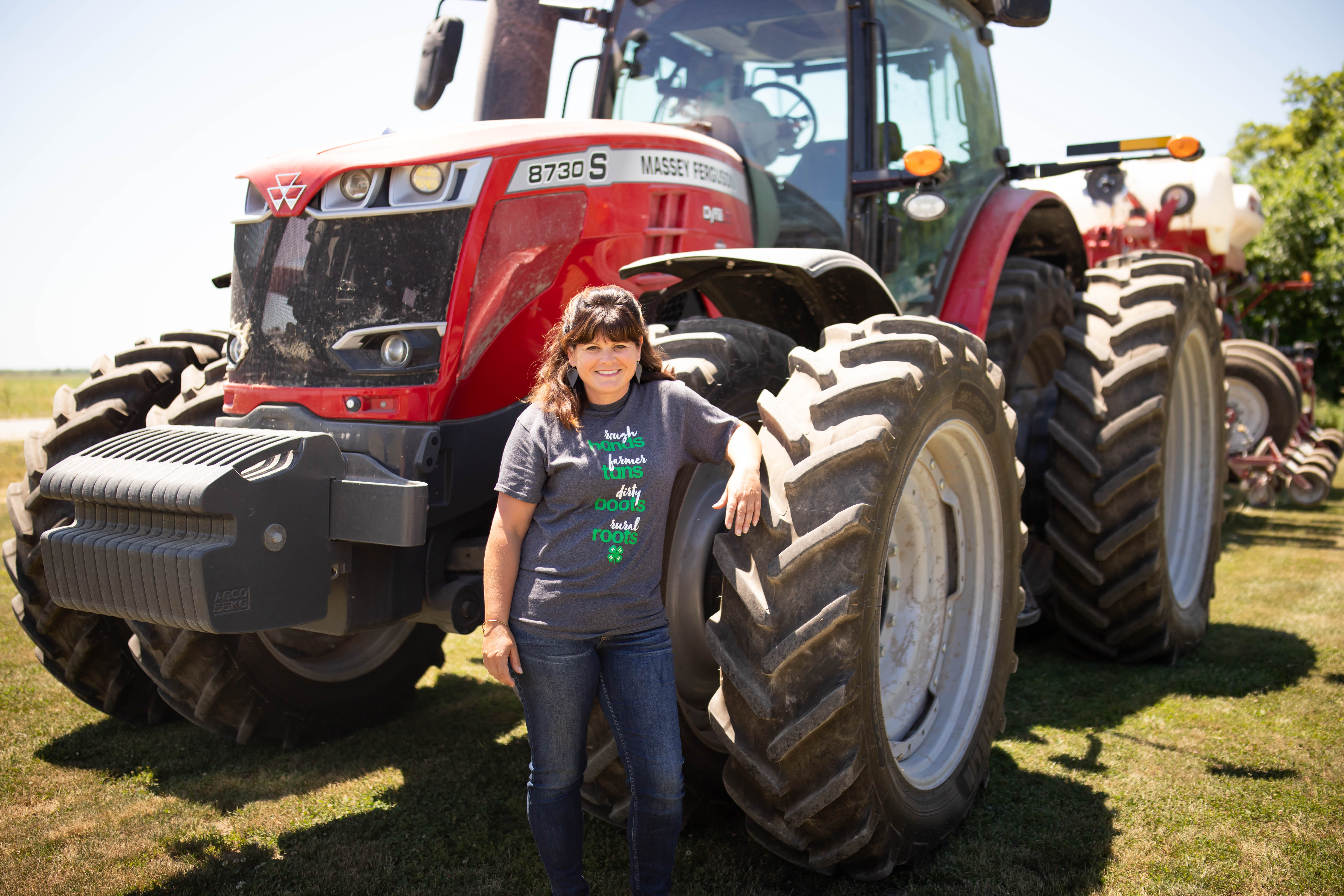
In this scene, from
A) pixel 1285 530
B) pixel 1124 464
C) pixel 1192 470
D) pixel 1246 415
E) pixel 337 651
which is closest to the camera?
pixel 337 651

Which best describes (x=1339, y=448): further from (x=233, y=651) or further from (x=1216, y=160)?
(x=233, y=651)

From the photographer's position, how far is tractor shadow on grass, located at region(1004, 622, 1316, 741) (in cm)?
392

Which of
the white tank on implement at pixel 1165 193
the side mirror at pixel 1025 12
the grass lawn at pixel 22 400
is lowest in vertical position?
the grass lawn at pixel 22 400

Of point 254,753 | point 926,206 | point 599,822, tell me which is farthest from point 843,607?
point 254,753

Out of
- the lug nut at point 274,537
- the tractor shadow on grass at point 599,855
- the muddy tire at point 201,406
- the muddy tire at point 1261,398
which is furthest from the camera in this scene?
the muddy tire at point 1261,398

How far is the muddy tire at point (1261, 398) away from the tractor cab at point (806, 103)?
6212mm

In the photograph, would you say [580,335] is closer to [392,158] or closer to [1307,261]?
[392,158]

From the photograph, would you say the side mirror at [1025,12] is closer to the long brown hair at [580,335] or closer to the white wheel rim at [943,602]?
the white wheel rim at [943,602]

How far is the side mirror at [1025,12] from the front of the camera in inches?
138

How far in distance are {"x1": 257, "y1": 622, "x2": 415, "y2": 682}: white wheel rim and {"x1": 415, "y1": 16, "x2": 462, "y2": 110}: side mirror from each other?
1991 mm

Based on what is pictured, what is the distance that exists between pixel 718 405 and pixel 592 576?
718 millimetres

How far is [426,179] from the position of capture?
2.74 metres

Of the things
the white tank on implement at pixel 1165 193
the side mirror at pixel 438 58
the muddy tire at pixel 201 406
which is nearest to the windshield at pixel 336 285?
the muddy tire at pixel 201 406

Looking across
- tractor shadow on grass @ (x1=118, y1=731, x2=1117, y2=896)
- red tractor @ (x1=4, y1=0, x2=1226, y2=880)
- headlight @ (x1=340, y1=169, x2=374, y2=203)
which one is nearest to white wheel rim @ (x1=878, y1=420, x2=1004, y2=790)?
red tractor @ (x1=4, y1=0, x2=1226, y2=880)
